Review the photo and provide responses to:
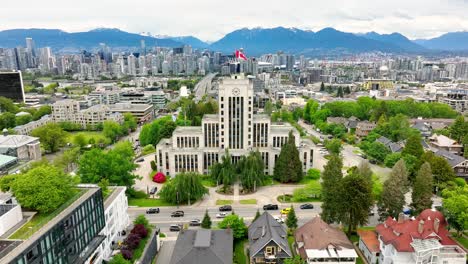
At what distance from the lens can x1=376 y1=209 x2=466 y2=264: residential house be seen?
34062 mm

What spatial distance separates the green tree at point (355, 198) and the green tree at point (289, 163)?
20.1 meters

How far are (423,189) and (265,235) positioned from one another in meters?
24.9

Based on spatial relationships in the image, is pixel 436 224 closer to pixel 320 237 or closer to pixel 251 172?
pixel 320 237

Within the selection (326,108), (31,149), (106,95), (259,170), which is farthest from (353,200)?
(106,95)

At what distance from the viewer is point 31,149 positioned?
77.8m

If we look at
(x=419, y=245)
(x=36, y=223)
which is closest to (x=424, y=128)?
(x=419, y=245)

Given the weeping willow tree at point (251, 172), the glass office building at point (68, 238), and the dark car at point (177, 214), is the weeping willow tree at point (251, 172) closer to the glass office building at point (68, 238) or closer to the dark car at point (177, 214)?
the dark car at point (177, 214)

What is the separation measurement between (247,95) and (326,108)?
65.5 metres

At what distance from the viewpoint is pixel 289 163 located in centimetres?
6188

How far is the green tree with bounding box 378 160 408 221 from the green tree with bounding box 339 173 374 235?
4647 millimetres

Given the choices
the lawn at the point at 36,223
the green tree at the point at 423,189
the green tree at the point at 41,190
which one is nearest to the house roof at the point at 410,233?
the green tree at the point at 423,189

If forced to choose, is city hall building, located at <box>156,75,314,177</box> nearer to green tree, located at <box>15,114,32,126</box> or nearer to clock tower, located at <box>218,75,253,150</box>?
clock tower, located at <box>218,75,253,150</box>

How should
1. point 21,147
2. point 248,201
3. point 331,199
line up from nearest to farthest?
point 331,199 < point 248,201 < point 21,147

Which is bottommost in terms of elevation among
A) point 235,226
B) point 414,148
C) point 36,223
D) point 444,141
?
point 235,226
